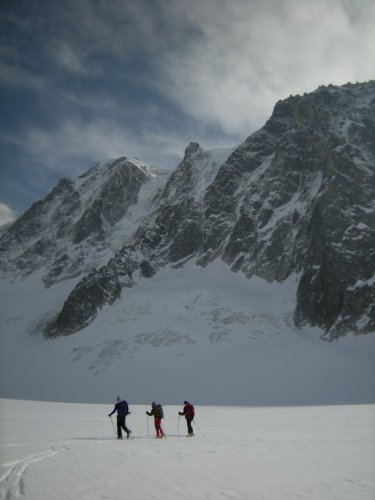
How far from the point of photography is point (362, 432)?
45.6 ft

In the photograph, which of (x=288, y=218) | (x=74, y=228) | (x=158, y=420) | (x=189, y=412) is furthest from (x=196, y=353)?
(x=74, y=228)

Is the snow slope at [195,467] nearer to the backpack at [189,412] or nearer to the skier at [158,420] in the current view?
the skier at [158,420]

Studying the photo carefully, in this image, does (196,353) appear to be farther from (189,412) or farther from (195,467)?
(195,467)

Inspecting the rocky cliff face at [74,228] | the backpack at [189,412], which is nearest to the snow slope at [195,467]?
the backpack at [189,412]

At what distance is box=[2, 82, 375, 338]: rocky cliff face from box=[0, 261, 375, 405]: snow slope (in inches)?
→ 122

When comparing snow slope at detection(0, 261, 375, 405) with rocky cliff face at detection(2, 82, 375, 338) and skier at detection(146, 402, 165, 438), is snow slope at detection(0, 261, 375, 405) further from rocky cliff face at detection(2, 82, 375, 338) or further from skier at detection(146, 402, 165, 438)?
skier at detection(146, 402, 165, 438)

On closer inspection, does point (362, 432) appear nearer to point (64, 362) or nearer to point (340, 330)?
point (340, 330)

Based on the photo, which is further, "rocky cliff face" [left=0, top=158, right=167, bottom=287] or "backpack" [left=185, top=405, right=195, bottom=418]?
"rocky cliff face" [left=0, top=158, right=167, bottom=287]

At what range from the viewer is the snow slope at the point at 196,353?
46.6 meters

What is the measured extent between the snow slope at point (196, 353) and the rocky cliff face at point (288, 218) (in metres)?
3.11

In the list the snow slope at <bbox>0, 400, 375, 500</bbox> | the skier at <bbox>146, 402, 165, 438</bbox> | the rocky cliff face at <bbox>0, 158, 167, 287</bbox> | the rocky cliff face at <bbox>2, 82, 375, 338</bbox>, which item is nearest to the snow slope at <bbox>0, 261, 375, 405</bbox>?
the rocky cliff face at <bbox>2, 82, 375, 338</bbox>

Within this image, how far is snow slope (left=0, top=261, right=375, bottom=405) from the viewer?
46.6m

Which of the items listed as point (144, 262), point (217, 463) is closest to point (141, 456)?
point (217, 463)

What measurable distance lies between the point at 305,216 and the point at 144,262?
30789 mm
